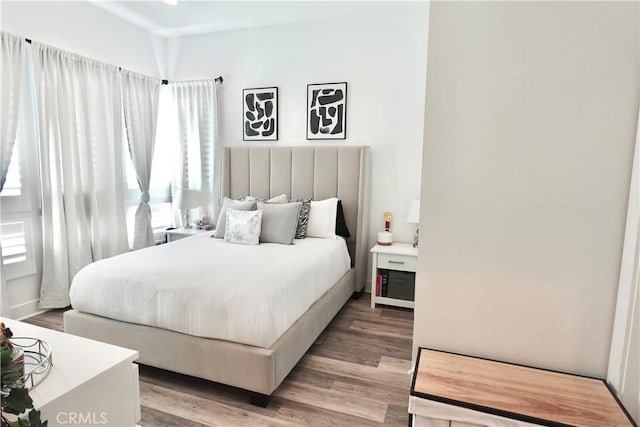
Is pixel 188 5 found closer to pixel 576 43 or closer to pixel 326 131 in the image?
pixel 326 131

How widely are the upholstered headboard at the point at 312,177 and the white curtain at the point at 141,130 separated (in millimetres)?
917

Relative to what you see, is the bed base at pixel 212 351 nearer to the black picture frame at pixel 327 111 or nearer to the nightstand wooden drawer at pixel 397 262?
the nightstand wooden drawer at pixel 397 262

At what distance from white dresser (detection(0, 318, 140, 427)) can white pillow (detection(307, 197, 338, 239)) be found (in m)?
2.41

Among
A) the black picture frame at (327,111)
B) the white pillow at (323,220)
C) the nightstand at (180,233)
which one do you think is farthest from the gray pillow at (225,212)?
the black picture frame at (327,111)

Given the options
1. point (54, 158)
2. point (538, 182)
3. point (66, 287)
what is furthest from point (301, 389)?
point (54, 158)

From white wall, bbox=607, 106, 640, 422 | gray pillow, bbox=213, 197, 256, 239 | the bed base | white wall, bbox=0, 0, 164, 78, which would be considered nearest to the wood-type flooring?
the bed base

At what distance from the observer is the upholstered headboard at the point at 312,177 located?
3.70 metres

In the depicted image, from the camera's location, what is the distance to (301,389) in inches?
84.4

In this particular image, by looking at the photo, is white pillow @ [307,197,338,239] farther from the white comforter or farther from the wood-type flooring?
the wood-type flooring

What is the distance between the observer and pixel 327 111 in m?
3.84

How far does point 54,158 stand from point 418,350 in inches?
136

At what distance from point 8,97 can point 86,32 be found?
1.10 meters

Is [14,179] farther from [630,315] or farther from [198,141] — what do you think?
[630,315]

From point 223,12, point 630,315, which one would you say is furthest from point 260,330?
point 223,12
